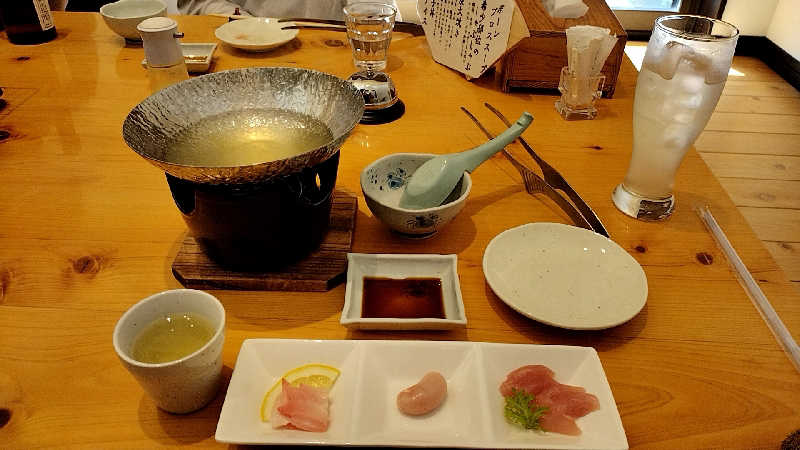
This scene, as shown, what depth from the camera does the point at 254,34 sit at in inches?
84.1

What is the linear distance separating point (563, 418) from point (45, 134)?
1.56m

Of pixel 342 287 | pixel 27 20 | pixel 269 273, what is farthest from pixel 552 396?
pixel 27 20

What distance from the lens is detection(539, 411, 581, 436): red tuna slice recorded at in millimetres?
798

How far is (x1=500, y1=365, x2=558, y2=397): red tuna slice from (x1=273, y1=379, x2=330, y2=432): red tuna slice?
0.92ft

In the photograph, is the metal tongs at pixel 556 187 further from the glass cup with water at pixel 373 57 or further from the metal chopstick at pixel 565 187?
the glass cup with water at pixel 373 57

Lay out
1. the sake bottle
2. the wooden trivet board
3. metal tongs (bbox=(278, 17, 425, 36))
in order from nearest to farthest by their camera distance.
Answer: the wooden trivet board
the sake bottle
metal tongs (bbox=(278, 17, 425, 36))

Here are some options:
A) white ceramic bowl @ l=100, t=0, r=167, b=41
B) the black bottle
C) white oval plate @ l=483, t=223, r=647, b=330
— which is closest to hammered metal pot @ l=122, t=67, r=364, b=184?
white oval plate @ l=483, t=223, r=647, b=330

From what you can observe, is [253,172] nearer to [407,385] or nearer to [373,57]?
[407,385]

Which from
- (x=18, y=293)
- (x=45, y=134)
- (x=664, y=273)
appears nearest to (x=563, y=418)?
(x=664, y=273)

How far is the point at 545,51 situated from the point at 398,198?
80cm

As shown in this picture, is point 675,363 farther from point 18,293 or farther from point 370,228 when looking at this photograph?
point 18,293

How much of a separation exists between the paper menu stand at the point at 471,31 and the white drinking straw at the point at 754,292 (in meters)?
0.78

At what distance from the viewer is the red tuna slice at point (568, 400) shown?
2.70 feet

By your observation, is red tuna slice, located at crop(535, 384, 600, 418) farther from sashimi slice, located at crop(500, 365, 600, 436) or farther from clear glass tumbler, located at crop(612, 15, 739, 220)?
clear glass tumbler, located at crop(612, 15, 739, 220)
